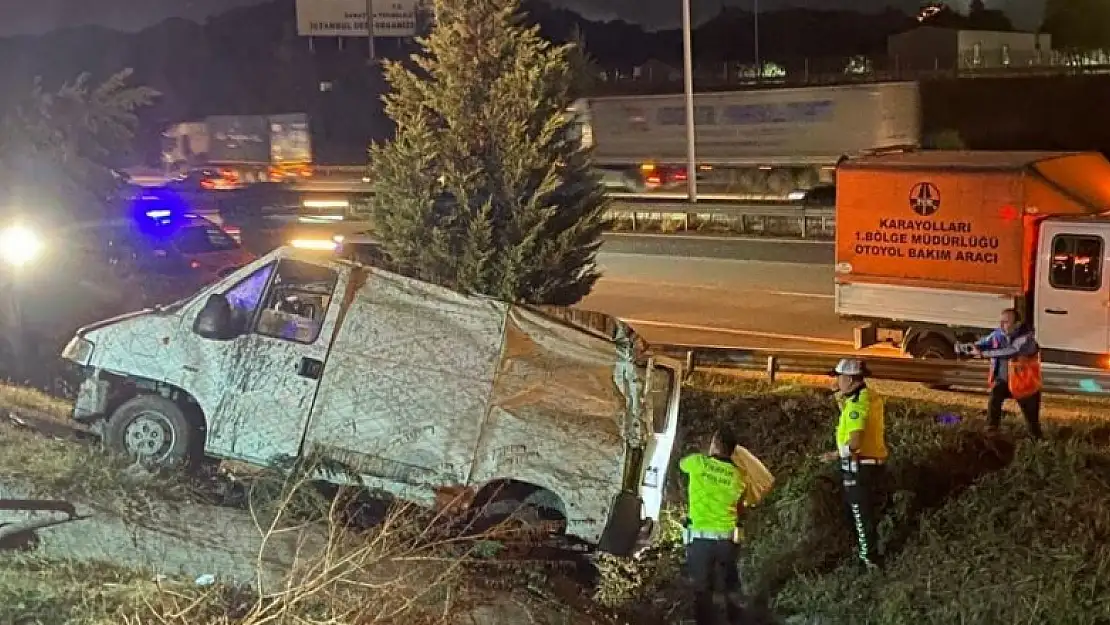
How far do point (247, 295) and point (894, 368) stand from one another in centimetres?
703

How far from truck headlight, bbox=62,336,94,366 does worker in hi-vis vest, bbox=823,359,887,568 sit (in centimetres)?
563

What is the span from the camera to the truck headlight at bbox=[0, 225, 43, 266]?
38.5 ft

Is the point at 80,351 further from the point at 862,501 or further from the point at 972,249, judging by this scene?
the point at 972,249

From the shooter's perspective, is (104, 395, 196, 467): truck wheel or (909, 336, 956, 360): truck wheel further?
(909, 336, 956, 360): truck wheel

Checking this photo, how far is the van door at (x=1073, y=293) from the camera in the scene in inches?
499

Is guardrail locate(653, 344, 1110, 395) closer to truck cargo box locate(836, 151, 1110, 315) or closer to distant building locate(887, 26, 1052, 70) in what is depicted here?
truck cargo box locate(836, 151, 1110, 315)

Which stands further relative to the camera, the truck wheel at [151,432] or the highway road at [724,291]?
the highway road at [724,291]

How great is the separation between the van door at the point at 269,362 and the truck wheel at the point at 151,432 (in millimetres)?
278

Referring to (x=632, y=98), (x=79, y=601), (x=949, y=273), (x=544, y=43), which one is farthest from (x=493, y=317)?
(x=632, y=98)

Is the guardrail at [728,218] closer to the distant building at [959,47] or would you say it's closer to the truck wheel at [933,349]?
the truck wheel at [933,349]

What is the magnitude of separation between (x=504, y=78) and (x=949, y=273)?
6258mm

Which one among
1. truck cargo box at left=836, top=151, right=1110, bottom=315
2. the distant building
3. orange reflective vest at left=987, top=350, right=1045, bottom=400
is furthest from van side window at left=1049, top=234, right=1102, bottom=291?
the distant building

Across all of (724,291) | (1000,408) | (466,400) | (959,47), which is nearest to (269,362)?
(466,400)

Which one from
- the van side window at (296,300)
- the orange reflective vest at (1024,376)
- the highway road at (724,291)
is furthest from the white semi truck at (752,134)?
the van side window at (296,300)
